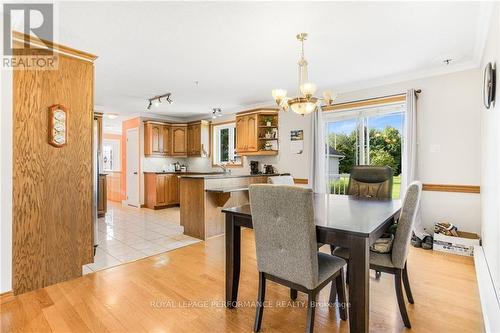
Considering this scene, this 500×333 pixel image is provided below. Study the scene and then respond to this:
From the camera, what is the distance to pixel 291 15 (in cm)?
229

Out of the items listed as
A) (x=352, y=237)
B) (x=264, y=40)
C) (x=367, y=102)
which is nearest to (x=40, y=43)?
(x=264, y=40)

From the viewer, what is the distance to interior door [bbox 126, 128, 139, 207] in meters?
6.77

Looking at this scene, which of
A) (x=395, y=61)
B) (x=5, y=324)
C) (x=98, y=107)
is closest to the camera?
(x=5, y=324)

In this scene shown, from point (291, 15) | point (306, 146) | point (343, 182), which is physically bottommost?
point (343, 182)

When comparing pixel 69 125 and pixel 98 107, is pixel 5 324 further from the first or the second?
pixel 98 107

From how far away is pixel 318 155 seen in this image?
4613 mm

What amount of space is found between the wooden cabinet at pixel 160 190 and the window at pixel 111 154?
3282 mm

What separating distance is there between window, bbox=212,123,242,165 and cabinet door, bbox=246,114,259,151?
37.9 inches

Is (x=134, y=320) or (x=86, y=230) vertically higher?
(x=86, y=230)

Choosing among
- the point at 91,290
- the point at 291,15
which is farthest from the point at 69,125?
the point at 291,15

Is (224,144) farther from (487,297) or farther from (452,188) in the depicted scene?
(487,297)

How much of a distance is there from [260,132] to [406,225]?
155 inches

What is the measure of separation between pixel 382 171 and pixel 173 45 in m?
2.76

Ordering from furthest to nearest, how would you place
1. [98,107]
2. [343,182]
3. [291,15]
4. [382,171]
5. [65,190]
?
1. [98,107]
2. [343,182]
3. [382,171]
4. [65,190]
5. [291,15]
